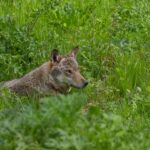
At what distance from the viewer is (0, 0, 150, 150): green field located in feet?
17.1

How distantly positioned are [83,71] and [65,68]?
36 cm

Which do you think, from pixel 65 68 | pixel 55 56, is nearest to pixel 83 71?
pixel 65 68

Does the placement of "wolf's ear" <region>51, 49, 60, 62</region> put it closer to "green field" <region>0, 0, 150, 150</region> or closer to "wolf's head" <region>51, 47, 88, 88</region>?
"wolf's head" <region>51, 47, 88, 88</region>

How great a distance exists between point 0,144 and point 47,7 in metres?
5.13

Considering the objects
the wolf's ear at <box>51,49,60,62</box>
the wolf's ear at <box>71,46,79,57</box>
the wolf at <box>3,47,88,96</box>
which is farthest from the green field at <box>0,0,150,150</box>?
the wolf's ear at <box>51,49,60,62</box>

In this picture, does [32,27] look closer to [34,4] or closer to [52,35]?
[52,35]

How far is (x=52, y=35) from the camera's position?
991cm

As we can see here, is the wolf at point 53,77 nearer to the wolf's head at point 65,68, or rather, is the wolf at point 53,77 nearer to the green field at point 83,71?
the wolf's head at point 65,68

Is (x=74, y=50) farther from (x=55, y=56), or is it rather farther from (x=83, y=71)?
Result: (x=83, y=71)

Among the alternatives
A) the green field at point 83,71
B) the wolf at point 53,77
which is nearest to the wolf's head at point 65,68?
the wolf at point 53,77

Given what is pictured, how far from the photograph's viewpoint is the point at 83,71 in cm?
931

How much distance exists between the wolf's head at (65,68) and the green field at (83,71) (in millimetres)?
237

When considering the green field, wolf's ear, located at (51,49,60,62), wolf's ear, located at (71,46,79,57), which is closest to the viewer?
the green field

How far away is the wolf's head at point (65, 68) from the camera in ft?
29.4
